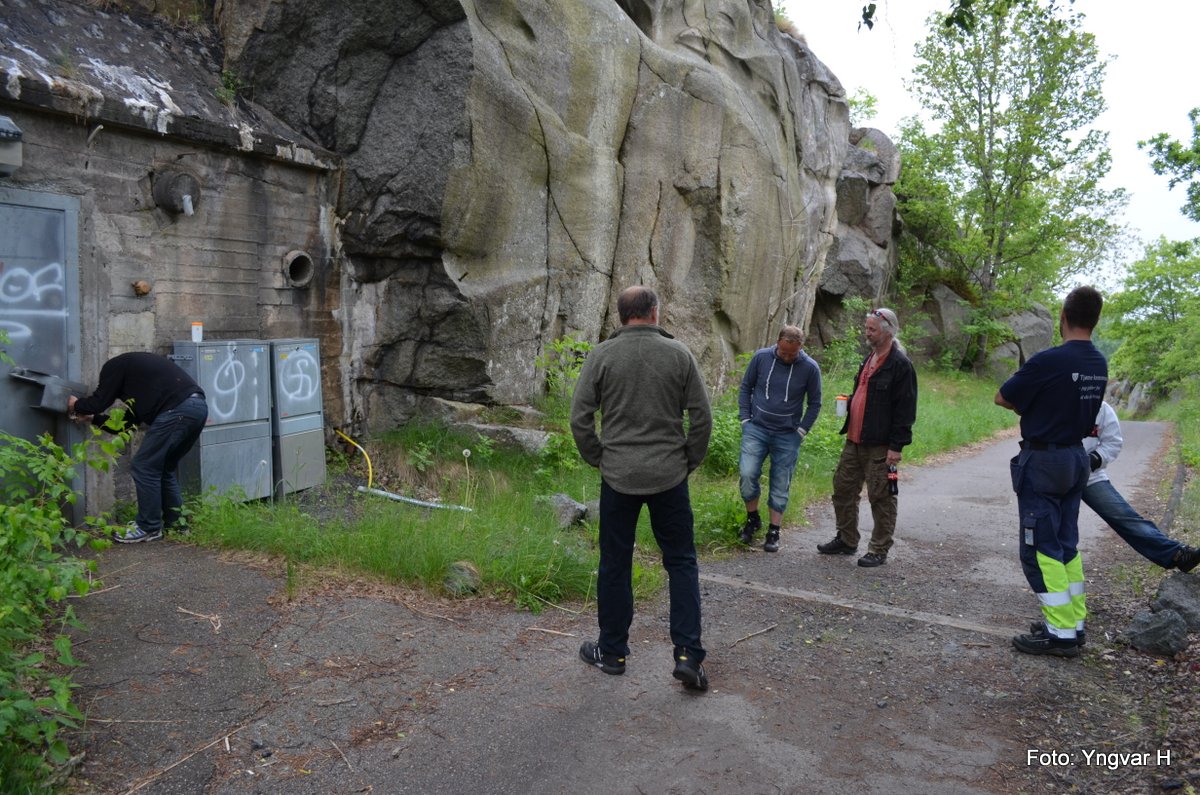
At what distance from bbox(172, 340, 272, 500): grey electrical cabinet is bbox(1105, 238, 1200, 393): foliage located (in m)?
31.8

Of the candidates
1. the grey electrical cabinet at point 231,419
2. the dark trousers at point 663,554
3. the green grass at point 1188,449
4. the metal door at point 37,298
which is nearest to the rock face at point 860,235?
the green grass at point 1188,449

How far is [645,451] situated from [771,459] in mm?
3317

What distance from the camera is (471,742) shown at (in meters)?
3.88

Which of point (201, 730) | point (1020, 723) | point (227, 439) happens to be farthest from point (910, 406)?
point (227, 439)

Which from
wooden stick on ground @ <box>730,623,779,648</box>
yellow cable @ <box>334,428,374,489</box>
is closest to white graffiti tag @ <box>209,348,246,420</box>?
yellow cable @ <box>334,428,374,489</box>

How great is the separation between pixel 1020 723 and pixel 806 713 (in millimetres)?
1023

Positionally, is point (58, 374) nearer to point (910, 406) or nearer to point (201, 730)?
point (201, 730)

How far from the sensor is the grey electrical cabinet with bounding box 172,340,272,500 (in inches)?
295

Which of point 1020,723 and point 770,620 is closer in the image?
point 1020,723

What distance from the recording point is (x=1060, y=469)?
5.03 meters

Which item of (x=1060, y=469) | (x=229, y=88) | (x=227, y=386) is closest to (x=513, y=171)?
(x=229, y=88)

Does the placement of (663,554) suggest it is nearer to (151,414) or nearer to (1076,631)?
(1076,631)

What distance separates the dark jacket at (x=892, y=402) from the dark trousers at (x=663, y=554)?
2.88 metres

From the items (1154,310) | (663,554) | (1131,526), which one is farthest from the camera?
(1154,310)
